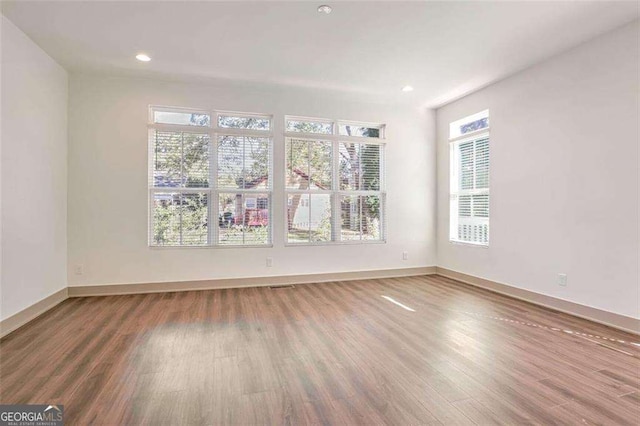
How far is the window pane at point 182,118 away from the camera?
4.46m

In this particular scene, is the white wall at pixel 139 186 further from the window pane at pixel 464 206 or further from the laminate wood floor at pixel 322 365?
the window pane at pixel 464 206

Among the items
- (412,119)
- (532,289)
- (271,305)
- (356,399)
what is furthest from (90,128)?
(532,289)

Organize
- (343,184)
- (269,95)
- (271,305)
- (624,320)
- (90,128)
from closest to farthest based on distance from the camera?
(624,320), (271,305), (90,128), (269,95), (343,184)

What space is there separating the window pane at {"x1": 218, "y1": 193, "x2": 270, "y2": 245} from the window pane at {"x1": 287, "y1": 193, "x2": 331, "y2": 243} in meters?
0.38

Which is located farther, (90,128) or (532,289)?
(90,128)

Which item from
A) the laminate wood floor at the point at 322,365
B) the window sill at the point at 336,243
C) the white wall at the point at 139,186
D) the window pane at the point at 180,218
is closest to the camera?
the laminate wood floor at the point at 322,365

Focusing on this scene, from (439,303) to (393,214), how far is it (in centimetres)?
191

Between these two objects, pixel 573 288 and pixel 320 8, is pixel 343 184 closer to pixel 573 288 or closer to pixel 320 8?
pixel 320 8

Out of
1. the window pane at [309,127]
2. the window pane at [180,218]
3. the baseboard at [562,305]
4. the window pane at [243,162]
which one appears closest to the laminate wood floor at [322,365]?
the baseboard at [562,305]

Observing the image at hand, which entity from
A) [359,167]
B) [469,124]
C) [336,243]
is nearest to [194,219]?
[336,243]

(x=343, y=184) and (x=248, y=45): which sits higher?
(x=248, y=45)

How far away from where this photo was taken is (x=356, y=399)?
1.88 meters

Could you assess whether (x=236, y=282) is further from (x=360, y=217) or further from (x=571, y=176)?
(x=571, y=176)

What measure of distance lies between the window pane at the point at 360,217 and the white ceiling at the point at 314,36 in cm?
191
